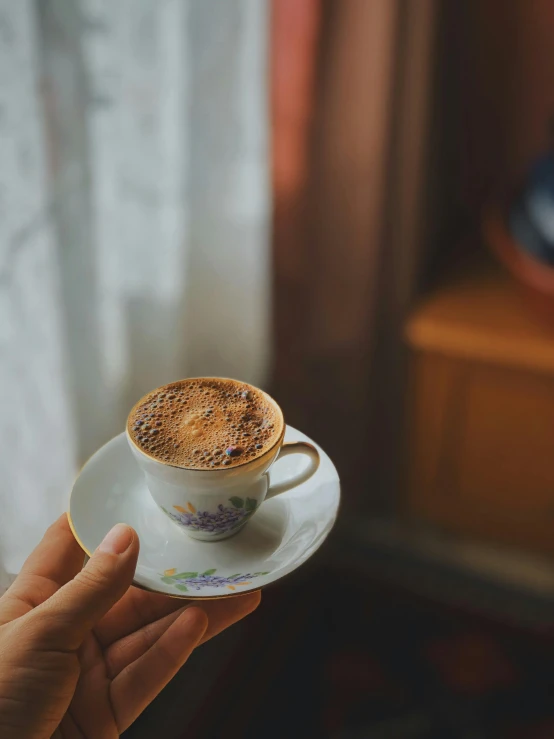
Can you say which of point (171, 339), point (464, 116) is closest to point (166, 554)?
point (171, 339)

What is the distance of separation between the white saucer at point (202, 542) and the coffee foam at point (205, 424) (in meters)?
0.07

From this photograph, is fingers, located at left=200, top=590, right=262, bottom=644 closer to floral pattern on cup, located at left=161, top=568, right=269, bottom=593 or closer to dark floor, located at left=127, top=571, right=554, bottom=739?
floral pattern on cup, located at left=161, top=568, right=269, bottom=593

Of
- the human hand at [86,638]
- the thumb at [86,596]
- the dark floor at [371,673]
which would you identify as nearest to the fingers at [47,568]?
the human hand at [86,638]

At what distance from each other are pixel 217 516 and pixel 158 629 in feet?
0.52

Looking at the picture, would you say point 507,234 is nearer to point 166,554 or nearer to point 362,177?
point 362,177

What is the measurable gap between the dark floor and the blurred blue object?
70 cm

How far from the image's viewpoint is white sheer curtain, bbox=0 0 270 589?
0.75 meters

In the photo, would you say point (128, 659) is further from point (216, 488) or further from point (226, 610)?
point (216, 488)

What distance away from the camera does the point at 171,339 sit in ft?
3.43

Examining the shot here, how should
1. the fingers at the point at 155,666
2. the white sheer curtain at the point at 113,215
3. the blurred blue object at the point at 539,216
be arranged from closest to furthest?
the fingers at the point at 155,666, the white sheer curtain at the point at 113,215, the blurred blue object at the point at 539,216

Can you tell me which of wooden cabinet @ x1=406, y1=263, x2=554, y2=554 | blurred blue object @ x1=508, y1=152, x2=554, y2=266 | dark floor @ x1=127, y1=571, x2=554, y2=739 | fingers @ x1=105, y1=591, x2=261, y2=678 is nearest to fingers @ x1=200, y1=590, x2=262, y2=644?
fingers @ x1=105, y1=591, x2=261, y2=678

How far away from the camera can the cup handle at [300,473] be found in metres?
0.61

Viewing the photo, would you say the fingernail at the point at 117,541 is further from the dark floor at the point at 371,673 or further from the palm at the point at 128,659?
the dark floor at the point at 371,673

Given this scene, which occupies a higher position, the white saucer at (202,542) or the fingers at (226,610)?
the white saucer at (202,542)
